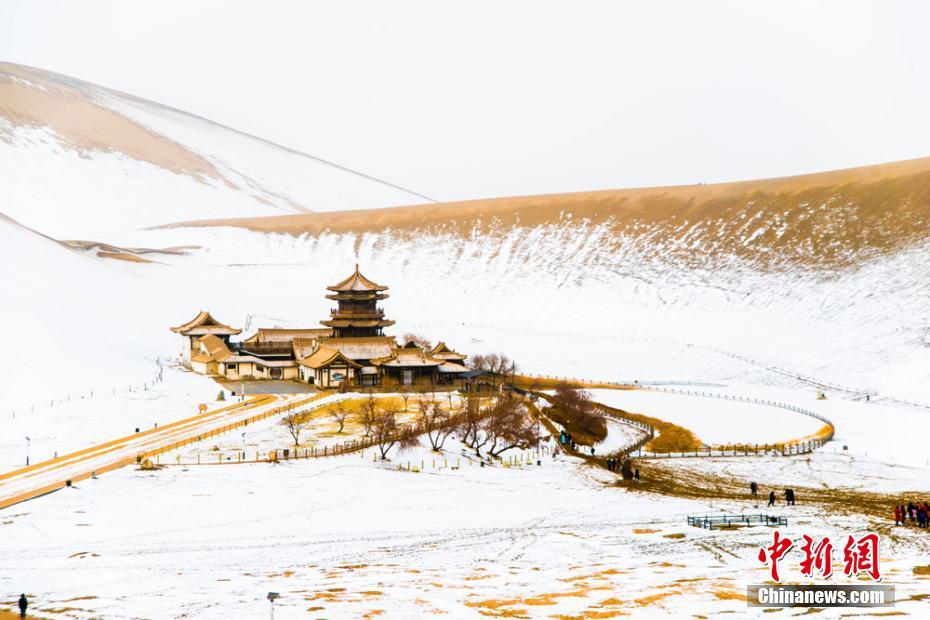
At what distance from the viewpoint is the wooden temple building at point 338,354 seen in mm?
64938

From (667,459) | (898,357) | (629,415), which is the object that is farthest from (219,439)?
(898,357)

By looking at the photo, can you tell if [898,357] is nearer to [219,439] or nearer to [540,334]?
[540,334]

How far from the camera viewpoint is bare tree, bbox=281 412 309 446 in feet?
150

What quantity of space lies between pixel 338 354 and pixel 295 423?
15720mm

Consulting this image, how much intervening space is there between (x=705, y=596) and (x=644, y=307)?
75.8m

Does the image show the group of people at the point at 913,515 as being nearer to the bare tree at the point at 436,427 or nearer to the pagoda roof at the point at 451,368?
the bare tree at the point at 436,427

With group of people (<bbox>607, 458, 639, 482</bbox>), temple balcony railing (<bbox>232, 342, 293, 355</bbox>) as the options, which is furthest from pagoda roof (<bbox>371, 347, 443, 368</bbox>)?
group of people (<bbox>607, 458, 639, 482</bbox>)

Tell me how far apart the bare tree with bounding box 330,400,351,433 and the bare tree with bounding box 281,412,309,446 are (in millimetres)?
1768

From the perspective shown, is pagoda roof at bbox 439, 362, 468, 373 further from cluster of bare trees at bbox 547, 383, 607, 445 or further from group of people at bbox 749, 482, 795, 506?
group of people at bbox 749, 482, 795, 506

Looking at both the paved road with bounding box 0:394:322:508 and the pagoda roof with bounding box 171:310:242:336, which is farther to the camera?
the pagoda roof with bounding box 171:310:242:336

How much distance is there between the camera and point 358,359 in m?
68.2

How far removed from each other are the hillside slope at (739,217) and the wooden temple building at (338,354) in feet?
143

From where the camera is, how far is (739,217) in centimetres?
11394
